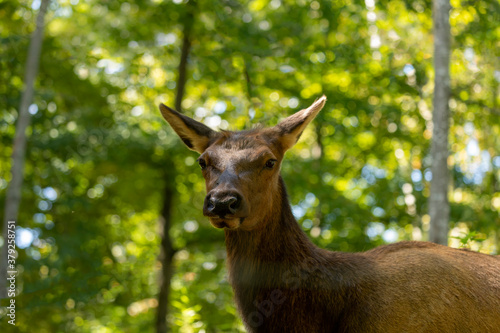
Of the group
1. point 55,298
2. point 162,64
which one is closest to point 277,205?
point 55,298

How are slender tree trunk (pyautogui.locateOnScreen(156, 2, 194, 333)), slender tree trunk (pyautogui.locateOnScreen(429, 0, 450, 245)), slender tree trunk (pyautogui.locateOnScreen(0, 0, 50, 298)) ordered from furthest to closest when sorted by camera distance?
slender tree trunk (pyautogui.locateOnScreen(156, 2, 194, 333))
slender tree trunk (pyautogui.locateOnScreen(0, 0, 50, 298))
slender tree trunk (pyautogui.locateOnScreen(429, 0, 450, 245))

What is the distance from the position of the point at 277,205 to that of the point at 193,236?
31.3 ft

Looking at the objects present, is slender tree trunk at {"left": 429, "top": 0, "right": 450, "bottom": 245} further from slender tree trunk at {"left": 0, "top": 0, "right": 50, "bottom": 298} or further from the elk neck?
slender tree trunk at {"left": 0, "top": 0, "right": 50, "bottom": 298}

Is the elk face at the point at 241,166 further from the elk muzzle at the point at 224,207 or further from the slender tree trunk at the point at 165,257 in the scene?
the slender tree trunk at the point at 165,257

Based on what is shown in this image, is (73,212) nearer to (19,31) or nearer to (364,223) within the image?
(19,31)

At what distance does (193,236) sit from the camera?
47.0ft

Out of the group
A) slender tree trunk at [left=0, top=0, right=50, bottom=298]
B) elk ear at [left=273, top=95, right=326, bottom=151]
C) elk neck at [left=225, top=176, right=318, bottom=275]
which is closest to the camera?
elk neck at [left=225, top=176, right=318, bottom=275]

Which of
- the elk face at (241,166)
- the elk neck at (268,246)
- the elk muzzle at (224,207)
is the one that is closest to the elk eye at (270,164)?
the elk face at (241,166)

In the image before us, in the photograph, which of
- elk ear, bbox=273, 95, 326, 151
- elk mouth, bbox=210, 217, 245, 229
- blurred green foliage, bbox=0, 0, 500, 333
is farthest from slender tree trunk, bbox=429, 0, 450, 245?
elk mouth, bbox=210, 217, 245, 229

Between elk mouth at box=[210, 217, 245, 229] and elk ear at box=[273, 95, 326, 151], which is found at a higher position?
elk ear at box=[273, 95, 326, 151]

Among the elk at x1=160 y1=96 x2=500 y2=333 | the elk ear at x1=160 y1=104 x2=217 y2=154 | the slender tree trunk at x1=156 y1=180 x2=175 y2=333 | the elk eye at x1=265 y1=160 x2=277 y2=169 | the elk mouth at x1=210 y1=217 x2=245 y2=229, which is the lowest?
the slender tree trunk at x1=156 y1=180 x2=175 y2=333

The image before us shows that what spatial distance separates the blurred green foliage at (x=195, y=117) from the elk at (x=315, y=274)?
19.7 ft

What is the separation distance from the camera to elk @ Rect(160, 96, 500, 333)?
173 inches

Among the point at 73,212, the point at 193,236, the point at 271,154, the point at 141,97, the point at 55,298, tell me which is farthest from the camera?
the point at 141,97
